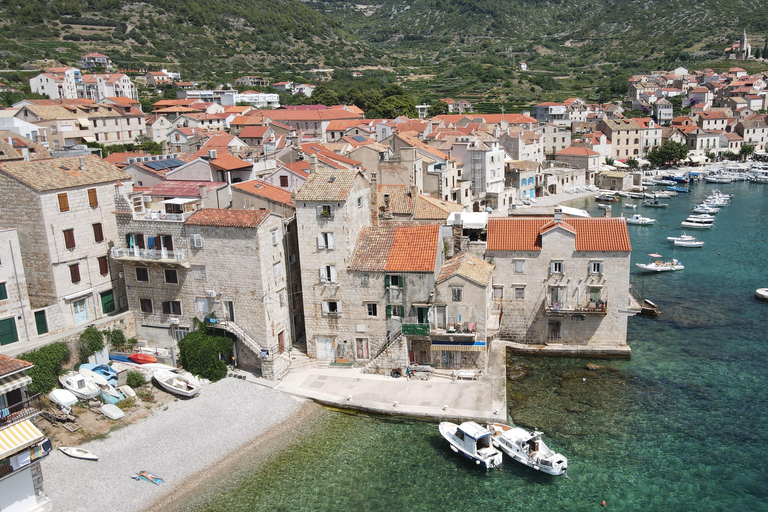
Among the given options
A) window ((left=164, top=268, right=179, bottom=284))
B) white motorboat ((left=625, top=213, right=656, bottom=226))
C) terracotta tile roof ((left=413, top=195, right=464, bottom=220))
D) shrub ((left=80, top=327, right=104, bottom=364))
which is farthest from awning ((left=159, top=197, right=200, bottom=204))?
white motorboat ((left=625, top=213, right=656, bottom=226))

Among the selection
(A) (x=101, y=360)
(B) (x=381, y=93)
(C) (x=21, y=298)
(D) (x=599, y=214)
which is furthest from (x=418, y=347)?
(B) (x=381, y=93)

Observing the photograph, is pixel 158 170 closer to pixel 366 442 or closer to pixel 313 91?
pixel 366 442

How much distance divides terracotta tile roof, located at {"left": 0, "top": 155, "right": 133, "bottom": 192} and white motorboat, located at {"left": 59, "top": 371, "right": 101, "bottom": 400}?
1051cm

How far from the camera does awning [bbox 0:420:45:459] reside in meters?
23.1

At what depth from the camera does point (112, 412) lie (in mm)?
31484

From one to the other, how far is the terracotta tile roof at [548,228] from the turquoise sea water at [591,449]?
7.08 metres

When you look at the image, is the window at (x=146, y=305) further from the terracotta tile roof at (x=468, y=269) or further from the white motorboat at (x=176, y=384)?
the terracotta tile roof at (x=468, y=269)

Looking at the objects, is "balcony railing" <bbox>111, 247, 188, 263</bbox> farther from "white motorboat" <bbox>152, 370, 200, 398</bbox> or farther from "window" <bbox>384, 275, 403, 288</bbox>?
"window" <bbox>384, 275, 403, 288</bbox>

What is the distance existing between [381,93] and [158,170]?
109009mm

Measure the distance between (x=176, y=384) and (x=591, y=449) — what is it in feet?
70.4

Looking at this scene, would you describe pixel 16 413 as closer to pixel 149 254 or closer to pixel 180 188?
pixel 149 254

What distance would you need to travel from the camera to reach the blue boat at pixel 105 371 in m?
33.8

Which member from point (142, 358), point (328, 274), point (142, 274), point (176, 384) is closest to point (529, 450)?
point (328, 274)

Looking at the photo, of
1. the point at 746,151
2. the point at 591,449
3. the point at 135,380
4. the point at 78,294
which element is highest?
the point at 78,294
